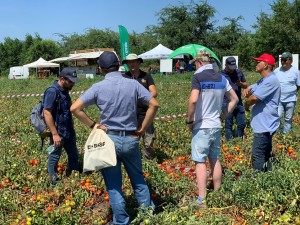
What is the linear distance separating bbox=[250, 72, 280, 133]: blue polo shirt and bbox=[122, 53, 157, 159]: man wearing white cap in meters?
1.53

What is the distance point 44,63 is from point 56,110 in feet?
127

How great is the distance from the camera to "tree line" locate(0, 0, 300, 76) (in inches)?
1277

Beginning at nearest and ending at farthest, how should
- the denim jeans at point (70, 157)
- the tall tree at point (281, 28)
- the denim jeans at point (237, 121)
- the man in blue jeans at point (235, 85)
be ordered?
the denim jeans at point (70, 157) → the man in blue jeans at point (235, 85) → the denim jeans at point (237, 121) → the tall tree at point (281, 28)

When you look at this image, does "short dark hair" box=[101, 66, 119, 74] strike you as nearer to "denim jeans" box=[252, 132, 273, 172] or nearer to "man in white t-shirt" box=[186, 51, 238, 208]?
"man in white t-shirt" box=[186, 51, 238, 208]

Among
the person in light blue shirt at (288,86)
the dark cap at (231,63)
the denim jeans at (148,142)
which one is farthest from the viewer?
the person in light blue shirt at (288,86)

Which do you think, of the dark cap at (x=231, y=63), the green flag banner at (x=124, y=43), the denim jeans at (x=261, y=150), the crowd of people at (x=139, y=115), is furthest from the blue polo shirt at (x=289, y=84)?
the green flag banner at (x=124, y=43)

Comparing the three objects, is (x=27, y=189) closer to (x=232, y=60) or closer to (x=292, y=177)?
(x=292, y=177)

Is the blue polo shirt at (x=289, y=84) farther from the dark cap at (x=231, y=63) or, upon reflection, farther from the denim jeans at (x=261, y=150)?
the denim jeans at (x=261, y=150)

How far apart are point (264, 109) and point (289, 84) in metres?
2.90

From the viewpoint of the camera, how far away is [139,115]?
5684 millimetres

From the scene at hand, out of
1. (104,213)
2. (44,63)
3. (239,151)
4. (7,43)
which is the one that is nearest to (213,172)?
(104,213)

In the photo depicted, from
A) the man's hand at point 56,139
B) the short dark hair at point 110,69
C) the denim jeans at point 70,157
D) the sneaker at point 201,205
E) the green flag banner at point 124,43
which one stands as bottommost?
the sneaker at point 201,205

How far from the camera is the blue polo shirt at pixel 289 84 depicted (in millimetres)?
7523

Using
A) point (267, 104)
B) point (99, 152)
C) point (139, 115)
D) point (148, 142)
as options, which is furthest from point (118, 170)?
point (148, 142)
